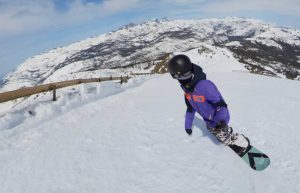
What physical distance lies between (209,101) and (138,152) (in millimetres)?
2137

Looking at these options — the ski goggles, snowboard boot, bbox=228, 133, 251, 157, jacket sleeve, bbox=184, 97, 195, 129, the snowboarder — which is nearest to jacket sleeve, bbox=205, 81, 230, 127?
the snowboarder

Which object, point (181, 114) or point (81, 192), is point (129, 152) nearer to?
point (81, 192)

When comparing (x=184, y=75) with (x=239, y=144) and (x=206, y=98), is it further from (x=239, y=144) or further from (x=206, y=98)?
(x=239, y=144)

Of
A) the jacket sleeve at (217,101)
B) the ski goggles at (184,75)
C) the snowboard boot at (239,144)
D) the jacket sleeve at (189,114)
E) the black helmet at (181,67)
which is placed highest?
the black helmet at (181,67)

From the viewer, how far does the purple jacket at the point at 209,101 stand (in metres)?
6.61

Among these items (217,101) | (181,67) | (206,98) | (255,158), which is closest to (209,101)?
(206,98)

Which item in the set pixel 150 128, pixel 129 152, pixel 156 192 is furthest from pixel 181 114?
pixel 156 192

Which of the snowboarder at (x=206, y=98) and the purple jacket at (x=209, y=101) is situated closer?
the snowboarder at (x=206, y=98)

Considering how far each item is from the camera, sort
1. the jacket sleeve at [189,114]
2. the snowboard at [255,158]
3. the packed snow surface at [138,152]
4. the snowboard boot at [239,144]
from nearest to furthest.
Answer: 1. the packed snow surface at [138,152]
2. the snowboard at [255,158]
3. the snowboard boot at [239,144]
4. the jacket sleeve at [189,114]

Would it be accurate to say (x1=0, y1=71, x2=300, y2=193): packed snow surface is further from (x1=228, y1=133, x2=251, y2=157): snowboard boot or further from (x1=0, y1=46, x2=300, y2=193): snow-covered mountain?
(x1=228, y1=133, x2=251, y2=157): snowboard boot

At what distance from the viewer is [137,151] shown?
7.52 metres

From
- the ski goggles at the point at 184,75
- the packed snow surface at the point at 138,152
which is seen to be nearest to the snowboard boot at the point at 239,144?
the packed snow surface at the point at 138,152

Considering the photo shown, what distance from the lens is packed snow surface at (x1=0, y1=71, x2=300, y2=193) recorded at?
5.92m

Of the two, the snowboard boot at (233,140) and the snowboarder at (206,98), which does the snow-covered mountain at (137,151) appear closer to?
the snowboard boot at (233,140)
